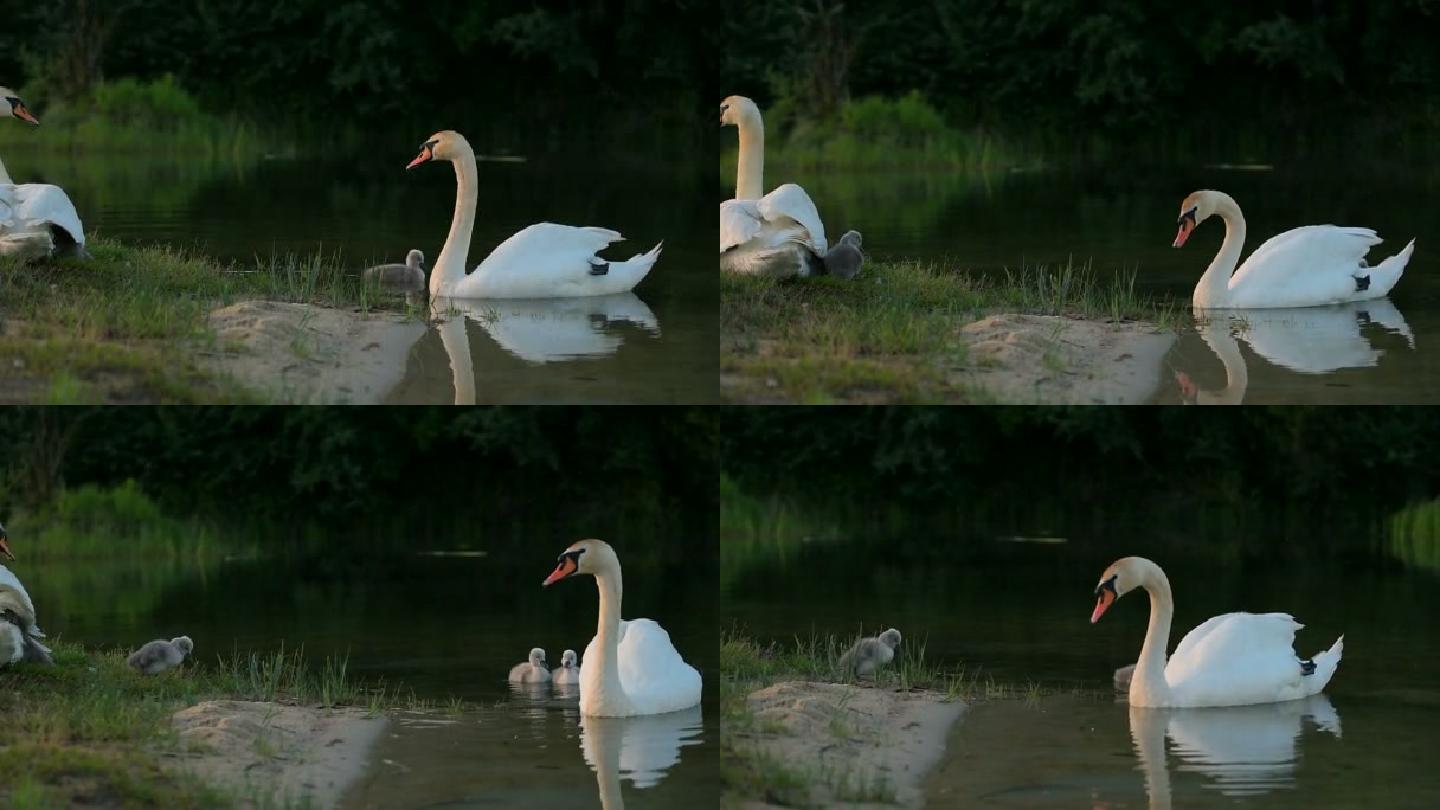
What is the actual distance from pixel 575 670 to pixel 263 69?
17.5m

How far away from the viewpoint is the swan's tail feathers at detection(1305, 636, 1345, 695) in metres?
11.8

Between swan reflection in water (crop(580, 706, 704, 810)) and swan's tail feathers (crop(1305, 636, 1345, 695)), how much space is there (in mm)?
3311

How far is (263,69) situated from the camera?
28.1 meters

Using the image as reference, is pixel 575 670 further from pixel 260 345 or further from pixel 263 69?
pixel 263 69

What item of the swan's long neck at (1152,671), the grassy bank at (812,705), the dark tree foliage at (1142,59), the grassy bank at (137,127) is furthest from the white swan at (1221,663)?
the grassy bank at (137,127)

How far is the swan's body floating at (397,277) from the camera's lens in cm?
1383

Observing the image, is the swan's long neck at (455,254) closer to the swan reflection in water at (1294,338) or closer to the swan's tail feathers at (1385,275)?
the swan reflection in water at (1294,338)

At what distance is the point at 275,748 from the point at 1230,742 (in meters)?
4.53

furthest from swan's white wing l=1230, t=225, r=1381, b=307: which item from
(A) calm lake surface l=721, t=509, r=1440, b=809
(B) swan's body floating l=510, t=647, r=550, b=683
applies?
(B) swan's body floating l=510, t=647, r=550, b=683

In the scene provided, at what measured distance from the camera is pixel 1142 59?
92.0 feet

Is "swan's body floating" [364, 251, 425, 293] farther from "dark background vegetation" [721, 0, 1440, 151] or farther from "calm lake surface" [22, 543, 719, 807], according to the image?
"dark background vegetation" [721, 0, 1440, 151]

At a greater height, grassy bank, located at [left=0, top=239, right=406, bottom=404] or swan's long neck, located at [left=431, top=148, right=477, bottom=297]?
swan's long neck, located at [left=431, top=148, right=477, bottom=297]

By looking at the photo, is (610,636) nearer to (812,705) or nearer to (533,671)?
(533,671)

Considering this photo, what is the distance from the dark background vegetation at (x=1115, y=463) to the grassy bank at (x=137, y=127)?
796 cm
